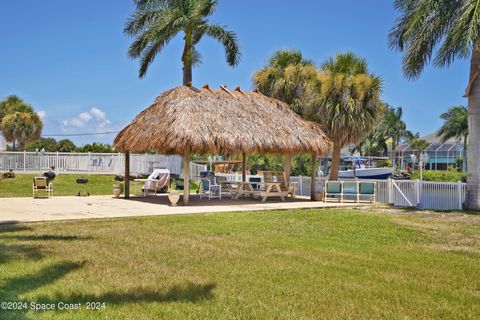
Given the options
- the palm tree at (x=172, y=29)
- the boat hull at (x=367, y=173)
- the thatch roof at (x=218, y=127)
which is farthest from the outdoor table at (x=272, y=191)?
the boat hull at (x=367, y=173)

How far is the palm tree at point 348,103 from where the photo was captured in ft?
68.4

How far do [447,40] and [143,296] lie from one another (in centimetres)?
1412

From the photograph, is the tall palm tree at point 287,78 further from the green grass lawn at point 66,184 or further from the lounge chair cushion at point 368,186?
the green grass lawn at point 66,184

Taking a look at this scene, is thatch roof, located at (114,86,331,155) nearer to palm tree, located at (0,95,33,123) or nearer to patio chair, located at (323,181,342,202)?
patio chair, located at (323,181,342,202)

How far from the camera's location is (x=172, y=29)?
23.2 metres

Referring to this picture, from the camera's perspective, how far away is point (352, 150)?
74188mm

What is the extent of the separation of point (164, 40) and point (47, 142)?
146ft

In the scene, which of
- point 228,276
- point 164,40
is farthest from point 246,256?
point 164,40

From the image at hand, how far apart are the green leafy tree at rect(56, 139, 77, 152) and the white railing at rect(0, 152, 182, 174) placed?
19.7 meters

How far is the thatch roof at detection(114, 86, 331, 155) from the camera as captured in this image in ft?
50.8

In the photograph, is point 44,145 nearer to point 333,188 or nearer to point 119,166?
point 119,166

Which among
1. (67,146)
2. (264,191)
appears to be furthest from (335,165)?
(67,146)

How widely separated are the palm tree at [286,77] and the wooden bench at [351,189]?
6.22 meters

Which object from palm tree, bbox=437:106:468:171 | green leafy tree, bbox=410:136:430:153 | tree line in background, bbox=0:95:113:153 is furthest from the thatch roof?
green leafy tree, bbox=410:136:430:153
